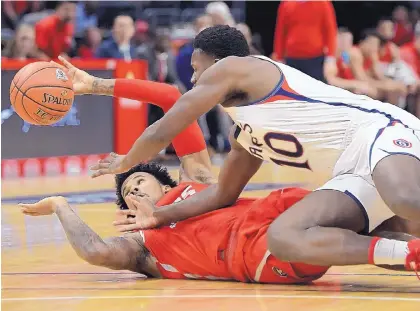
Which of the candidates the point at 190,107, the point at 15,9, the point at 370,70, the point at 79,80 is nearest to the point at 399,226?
the point at 190,107

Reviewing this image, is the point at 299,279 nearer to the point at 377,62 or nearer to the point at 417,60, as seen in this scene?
the point at 377,62

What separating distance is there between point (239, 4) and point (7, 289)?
42.1 ft

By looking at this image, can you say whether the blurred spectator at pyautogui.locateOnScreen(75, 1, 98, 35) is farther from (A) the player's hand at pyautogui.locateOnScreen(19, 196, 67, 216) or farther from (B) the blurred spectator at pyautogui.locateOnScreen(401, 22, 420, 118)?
(A) the player's hand at pyautogui.locateOnScreen(19, 196, 67, 216)

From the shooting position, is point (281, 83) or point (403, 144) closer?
point (403, 144)

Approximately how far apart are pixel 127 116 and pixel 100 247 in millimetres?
7046

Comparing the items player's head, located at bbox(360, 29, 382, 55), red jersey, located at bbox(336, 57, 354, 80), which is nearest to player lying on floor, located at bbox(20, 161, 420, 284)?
red jersey, located at bbox(336, 57, 354, 80)

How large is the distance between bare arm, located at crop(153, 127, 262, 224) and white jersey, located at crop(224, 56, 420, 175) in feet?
1.40

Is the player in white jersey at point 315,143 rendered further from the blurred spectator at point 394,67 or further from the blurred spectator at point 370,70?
the blurred spectator at point 394,67

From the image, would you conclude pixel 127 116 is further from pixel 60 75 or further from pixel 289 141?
pixel 289 141

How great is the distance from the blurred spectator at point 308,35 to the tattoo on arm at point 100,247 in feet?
20.5

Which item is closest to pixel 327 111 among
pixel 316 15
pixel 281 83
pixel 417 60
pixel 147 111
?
pixel 281 83

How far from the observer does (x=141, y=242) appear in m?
5.31

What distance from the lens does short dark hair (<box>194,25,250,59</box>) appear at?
5191 mm

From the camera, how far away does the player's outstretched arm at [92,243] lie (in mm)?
5078
